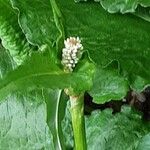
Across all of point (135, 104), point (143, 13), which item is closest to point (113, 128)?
point (135, 104)

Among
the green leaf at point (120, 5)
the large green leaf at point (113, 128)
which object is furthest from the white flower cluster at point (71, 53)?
the large green leaf at point (113, 128)

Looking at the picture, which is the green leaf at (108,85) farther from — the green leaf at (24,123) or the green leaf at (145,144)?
the green leaf at (24,123)

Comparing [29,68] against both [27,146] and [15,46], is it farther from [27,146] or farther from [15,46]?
[27,146]

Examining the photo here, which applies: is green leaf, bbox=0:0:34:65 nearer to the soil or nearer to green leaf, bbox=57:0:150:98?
green leaf, bbox=57:0:150:98

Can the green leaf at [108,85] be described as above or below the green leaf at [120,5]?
below

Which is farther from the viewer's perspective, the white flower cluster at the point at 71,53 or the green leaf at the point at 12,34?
the green leaf at the point at 12,34

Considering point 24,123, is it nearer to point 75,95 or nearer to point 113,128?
point 113,128

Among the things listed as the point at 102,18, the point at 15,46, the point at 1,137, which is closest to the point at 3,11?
the point at 15,46
